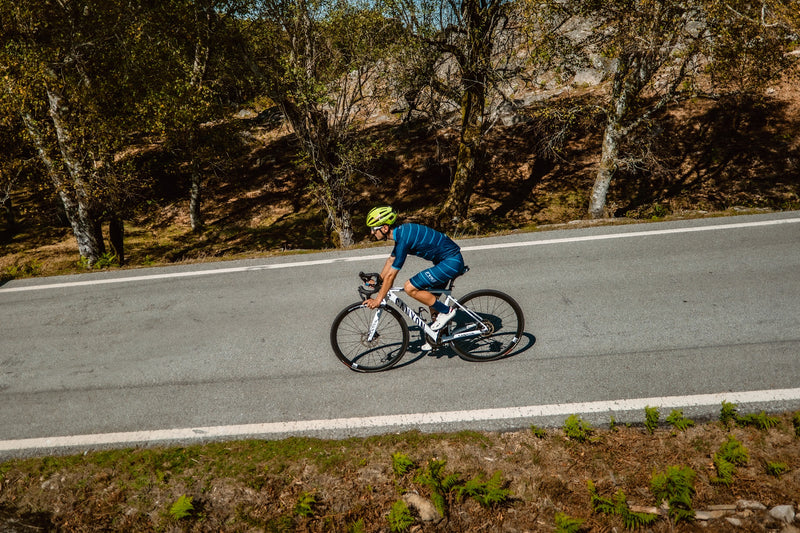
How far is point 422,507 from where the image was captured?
439 centimetres

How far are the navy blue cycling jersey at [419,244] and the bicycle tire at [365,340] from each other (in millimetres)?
830

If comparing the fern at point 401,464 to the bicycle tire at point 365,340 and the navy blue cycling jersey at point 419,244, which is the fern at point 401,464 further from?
the navy blue cycling jersey at point 419,244

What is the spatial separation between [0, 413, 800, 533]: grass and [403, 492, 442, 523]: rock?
0.07 meters

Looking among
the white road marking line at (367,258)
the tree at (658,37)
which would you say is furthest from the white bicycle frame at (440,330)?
the tree at (658,37)

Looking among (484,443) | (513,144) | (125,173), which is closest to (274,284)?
(484,443)

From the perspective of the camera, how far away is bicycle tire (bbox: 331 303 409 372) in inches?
244

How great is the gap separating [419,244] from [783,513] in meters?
4.22

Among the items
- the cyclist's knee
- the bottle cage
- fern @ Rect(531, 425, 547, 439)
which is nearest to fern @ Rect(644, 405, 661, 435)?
fern @ Rect(531, 425, 547, 439)

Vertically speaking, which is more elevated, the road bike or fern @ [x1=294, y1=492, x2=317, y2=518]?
the road bike

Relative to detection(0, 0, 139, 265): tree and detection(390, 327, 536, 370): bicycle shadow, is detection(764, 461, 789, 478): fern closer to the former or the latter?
detection(390, 327, 536, 370): bicycle shadow

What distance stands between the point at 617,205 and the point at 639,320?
14.1 metres

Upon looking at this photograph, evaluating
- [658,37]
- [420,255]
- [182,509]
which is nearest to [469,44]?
[658,37]

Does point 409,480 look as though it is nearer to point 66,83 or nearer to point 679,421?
point 679,421

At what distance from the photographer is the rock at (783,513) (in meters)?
4.05
